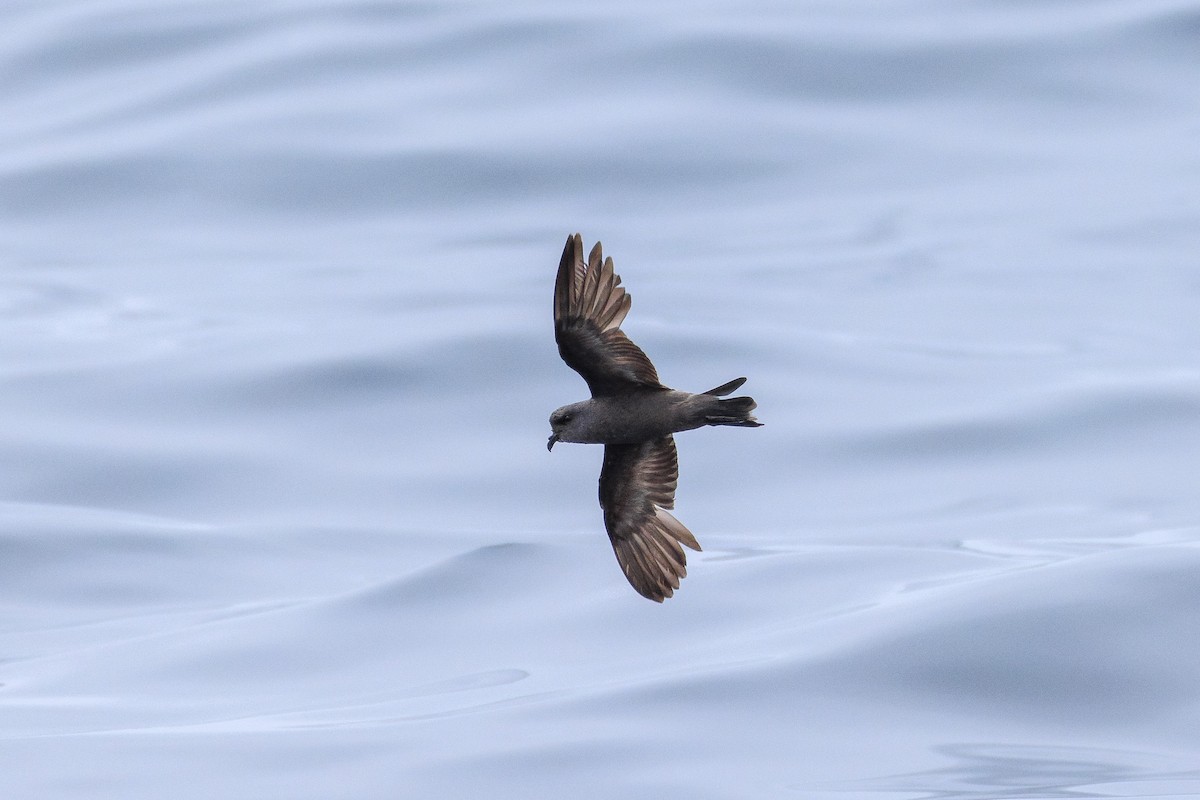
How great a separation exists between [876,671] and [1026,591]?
7.83 feet

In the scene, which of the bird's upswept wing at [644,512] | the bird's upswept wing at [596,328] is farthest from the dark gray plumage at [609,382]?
the bird's upswept wing at [644,512]

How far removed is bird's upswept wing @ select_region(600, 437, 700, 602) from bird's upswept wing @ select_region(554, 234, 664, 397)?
2.99ft

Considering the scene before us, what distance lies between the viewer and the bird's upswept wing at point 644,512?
10961mm

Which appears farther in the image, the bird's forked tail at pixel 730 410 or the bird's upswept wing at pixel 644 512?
the bird's upswept wing at pixel 644 512

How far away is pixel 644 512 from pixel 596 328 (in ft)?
4.43

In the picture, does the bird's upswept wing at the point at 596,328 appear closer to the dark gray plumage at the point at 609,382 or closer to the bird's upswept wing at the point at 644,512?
the dark gray plumage at the point at 609,382

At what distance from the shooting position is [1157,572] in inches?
870

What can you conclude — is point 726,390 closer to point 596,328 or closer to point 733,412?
point 733,412

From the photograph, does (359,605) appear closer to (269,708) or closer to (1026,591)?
(269,708)

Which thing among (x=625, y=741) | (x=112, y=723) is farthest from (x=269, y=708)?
(x=625, y=741)

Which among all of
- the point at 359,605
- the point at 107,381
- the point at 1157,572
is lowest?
the point at 1157,572

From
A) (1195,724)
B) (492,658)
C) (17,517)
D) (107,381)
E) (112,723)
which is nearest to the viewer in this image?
(1195,724)

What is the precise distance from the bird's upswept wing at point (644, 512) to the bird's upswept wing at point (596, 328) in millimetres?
913

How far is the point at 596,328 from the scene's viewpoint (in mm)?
10141
